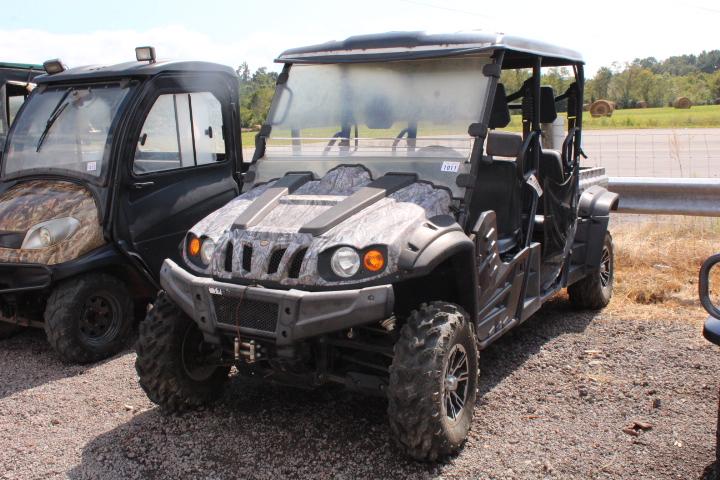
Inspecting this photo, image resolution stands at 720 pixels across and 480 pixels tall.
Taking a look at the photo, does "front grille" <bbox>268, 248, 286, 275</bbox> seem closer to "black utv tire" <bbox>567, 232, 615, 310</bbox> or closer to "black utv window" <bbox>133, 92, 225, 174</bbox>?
"black utv window" <bbox>133, 92, 225, 174</bbox>

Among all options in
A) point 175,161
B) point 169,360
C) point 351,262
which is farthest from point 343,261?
point 175,161

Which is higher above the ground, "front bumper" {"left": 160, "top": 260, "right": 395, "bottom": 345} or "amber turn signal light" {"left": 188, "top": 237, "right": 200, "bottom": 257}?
"amber turn signal light" {"left": 188, "top": 237, "right": 200, "bottom": 257}

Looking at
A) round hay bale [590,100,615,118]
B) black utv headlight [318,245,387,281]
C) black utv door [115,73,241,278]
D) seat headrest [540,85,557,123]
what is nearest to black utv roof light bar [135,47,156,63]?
black utv door [115,73,241,278]

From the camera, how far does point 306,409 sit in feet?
15.0

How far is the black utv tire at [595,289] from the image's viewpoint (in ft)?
21.4

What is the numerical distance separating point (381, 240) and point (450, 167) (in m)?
0.95

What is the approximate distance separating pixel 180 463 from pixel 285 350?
854 millimetres

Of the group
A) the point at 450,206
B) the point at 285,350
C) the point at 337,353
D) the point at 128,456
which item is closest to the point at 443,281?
the point at 450,206

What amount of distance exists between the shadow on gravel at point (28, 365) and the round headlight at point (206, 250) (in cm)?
195

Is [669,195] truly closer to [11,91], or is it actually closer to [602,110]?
[11,91]

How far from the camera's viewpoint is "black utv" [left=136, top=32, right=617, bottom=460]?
369 centimetres

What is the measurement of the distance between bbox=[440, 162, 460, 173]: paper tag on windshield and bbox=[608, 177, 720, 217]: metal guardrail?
168 inches

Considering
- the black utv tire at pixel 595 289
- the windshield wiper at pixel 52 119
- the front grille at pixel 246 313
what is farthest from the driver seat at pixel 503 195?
the windshield wiper at pixel 52 119

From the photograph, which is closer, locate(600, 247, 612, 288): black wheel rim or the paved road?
locate(600, 247, 612, 288): black wheel rim
